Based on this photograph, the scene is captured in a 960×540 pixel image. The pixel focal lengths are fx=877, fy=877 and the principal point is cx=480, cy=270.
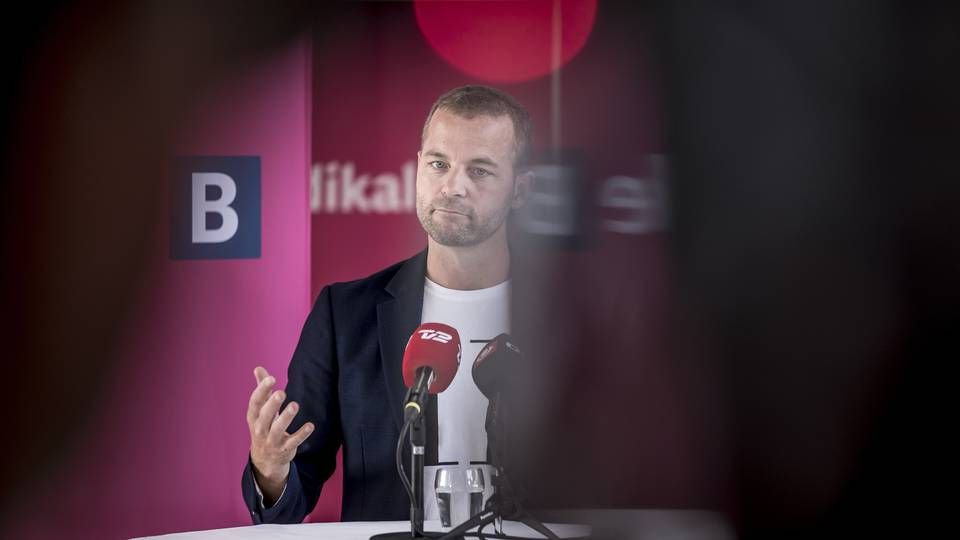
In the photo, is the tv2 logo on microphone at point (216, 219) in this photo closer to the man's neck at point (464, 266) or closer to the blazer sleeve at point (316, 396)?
the blazer sleeve at point (316, 396)

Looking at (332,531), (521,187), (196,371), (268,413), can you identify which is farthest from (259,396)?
(521,187)

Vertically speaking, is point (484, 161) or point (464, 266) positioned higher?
point (484, 161)

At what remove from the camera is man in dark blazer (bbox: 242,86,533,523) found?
2453 mm

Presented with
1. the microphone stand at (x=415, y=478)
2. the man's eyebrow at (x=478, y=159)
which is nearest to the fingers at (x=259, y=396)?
the microphone stand at (x=415, y=478)

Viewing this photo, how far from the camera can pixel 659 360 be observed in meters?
2.71

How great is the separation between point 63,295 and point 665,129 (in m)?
1.89

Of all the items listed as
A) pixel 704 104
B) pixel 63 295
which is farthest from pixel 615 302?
pixel 63 295

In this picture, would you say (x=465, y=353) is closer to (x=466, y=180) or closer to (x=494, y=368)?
(x=466, y=180)

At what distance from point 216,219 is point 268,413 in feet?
2.82

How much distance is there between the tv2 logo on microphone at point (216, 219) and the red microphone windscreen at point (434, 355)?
1.17m

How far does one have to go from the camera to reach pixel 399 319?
2.52 m

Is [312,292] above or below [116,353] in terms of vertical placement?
above

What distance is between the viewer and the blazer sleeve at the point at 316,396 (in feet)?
8.02

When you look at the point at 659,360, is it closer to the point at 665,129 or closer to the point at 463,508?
the point at 665,129
